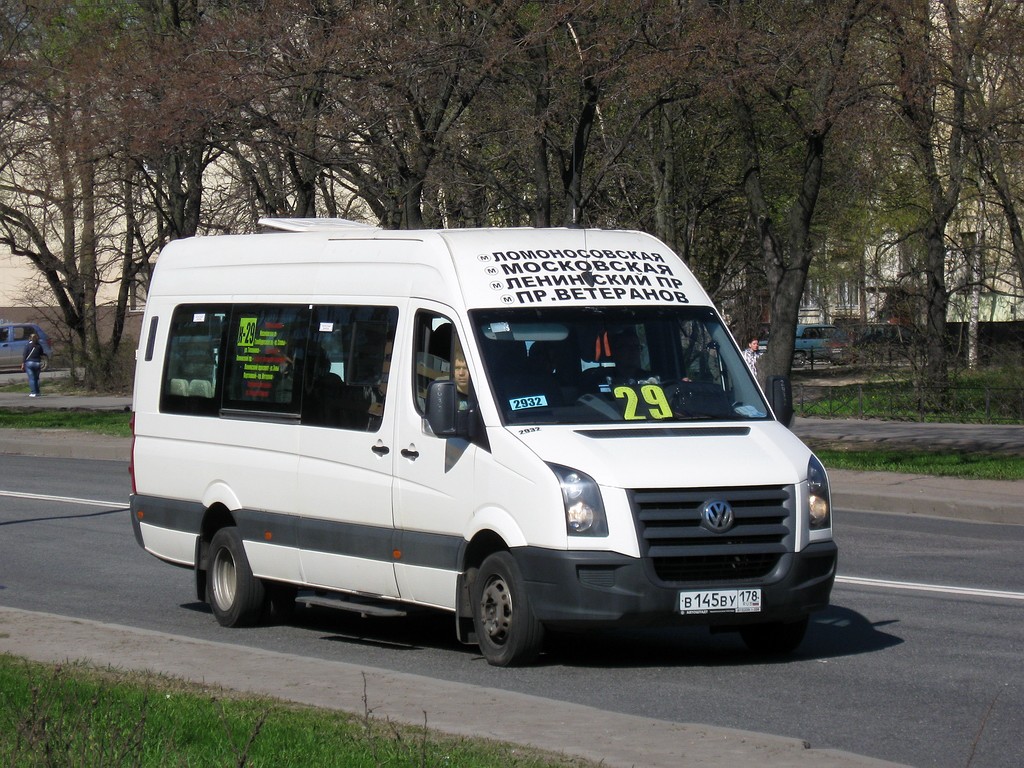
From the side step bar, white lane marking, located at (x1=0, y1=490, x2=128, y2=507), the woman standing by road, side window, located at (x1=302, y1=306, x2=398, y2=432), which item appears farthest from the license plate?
the woman standing by road

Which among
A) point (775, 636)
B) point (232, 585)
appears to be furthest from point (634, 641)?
point (232, 585)

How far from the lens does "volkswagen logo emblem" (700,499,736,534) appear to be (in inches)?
298

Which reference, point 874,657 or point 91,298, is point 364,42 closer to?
point 874,657

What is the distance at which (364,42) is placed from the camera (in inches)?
821

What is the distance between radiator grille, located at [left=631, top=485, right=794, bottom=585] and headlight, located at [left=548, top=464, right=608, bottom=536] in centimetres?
19

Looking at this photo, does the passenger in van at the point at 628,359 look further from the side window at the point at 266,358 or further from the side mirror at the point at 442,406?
the side window at the point at 266,358

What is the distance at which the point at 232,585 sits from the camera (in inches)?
387

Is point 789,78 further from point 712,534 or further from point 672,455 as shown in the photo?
point 712,534

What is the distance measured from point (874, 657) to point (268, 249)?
4783 mm

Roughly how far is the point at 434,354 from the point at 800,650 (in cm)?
277

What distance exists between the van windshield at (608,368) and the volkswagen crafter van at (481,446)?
1 cm

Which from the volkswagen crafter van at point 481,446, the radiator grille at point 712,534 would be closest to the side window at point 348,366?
the volkswagen crafter van at point 481,446

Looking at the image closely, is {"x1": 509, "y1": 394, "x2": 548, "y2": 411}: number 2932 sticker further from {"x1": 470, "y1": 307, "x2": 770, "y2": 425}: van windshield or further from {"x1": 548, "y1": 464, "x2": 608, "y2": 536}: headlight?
{"x1": 548, "y1": 464, "x2": 608, "y2": 536}: headlight

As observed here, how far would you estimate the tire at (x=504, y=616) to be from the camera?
7797mm
